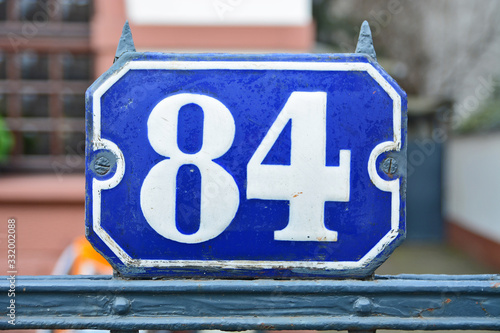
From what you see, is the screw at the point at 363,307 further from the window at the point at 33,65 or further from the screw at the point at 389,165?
the window at the point at 33,65

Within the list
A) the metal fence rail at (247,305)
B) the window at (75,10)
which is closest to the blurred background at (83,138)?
the window at (75,10)

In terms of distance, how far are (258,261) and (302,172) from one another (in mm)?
183

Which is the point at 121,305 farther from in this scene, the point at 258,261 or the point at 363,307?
the point at 363,307

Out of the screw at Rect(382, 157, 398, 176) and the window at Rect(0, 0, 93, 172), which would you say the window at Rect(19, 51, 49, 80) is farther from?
the screw at Rect(382, 157, 398, 176)

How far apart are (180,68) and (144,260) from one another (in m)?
0.36

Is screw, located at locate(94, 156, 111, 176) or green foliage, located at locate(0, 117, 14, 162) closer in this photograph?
screw, located at locate(94, 156, 111, 176)

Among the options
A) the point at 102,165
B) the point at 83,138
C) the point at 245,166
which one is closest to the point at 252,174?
the point at 245,166

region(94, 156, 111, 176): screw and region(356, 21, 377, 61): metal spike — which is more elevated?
region(356, 21, 377, 61): metal spike

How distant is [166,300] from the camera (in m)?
0.80

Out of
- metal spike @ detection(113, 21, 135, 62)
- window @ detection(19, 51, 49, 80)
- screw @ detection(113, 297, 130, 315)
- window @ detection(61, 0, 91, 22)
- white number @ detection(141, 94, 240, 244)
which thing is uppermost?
window @ detection(61, 0, 91, 22)

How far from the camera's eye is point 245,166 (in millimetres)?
812

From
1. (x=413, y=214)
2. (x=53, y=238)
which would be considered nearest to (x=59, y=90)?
(x=53, y=238)

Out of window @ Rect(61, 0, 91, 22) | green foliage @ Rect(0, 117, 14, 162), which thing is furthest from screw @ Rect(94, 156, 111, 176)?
window @ Rect(61, 0, 91, 22)

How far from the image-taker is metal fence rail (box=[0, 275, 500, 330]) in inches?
31.4
